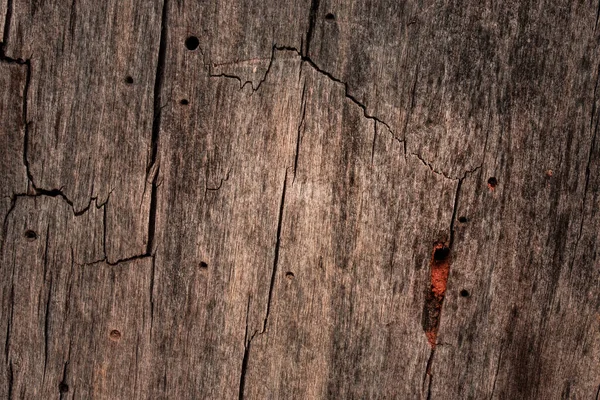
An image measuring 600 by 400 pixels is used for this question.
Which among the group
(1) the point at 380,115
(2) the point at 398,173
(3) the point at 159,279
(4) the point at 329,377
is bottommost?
(4) the point at 329,377

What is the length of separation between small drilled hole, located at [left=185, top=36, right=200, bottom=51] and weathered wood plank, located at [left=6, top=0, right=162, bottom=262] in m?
0.10

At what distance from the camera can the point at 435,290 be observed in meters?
1.92

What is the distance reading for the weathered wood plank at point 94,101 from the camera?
1893 millimetres

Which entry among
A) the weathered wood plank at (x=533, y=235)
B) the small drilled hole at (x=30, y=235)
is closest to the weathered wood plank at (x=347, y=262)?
the weathered wood plank at (x=533, y=235)

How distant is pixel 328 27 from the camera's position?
73.0 inches

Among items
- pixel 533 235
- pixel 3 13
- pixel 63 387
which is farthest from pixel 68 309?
pixel 533 235

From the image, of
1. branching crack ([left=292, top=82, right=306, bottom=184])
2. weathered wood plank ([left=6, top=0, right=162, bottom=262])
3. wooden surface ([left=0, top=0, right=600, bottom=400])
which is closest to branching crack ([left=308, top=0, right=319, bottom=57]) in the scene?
wooden surface ([left=0, top=0, right=600, bottom=400])

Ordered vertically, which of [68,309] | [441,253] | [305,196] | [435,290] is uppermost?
[305,196]

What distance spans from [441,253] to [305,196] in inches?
19.3

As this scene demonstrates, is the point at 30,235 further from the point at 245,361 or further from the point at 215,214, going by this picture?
the point at 245,361

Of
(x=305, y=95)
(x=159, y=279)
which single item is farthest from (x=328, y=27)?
(x=159, y=279)

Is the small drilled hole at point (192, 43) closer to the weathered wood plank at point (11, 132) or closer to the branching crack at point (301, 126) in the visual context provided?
the branching crack at point (301, 126)

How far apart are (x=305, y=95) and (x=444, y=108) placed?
1.48 ft

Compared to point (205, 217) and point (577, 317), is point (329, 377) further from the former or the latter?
point (577, 317)
